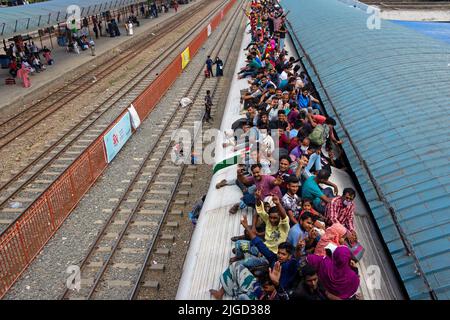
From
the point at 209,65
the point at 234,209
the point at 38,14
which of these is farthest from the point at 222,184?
the point at 38,14

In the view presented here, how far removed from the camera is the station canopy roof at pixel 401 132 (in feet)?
19.8

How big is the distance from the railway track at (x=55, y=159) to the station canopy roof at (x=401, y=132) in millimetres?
9152

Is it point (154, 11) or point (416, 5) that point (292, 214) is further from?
point (154, 11)

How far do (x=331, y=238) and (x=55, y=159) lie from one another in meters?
11.9

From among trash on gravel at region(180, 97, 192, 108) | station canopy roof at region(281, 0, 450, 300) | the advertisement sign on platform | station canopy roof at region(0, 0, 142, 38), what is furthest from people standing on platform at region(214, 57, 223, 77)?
station canopy roof at region(0, 0, 142, 38)

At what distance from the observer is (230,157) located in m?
10.5

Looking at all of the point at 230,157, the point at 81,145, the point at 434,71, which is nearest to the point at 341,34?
the point at 434,71

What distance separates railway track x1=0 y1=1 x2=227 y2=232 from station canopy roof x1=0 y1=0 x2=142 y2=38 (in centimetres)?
681

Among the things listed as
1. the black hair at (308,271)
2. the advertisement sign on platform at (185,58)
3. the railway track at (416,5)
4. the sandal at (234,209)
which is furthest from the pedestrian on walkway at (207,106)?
the railway track at (416,5)

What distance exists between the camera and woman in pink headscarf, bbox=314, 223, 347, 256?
5.93 m

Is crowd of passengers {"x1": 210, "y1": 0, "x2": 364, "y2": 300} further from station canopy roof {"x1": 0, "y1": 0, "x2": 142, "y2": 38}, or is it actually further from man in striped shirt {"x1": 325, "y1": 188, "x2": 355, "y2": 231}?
station canopy roof {"x1": 0, "y1": 0, "x2": 142, "y2": 38}

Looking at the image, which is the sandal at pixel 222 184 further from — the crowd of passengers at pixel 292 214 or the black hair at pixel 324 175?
the black hair at pixel 324 175

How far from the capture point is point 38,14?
2711 cm

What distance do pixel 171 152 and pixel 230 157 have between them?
5.40 metres
